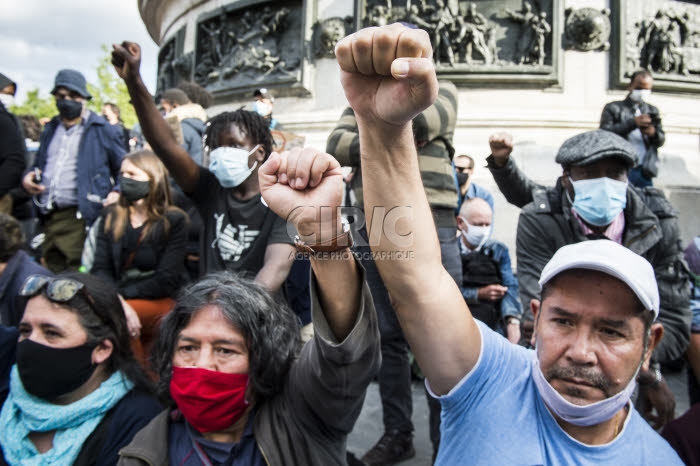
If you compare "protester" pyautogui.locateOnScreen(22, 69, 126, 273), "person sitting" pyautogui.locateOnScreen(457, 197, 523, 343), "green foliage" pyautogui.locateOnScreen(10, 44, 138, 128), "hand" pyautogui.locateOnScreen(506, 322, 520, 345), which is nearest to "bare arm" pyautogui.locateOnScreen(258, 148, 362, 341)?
"person sitting" pyautogui.locateOnScreen(457, 197, 523, 343)

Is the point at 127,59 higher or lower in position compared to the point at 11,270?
higher

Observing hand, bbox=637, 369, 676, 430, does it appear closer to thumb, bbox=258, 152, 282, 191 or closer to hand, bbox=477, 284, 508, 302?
hand, bbox=477, 284, 508, 302

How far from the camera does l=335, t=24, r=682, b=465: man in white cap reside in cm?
143

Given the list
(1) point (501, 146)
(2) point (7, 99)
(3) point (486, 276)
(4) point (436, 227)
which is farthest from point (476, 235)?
(2) point (7, 99)

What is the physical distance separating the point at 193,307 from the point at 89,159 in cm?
337

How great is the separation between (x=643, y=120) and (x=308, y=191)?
4.62 meters

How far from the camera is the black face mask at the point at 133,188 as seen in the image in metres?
3.79

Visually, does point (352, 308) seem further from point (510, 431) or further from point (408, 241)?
point (510, 431)

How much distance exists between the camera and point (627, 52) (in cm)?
Answer: 704

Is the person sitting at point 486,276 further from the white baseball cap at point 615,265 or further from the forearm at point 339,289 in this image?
the forearm at point 339,289

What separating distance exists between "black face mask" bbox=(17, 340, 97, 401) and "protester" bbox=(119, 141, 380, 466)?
430mm

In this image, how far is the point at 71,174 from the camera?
4848mm

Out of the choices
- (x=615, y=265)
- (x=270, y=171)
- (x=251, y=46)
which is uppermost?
(x=251, y=46)

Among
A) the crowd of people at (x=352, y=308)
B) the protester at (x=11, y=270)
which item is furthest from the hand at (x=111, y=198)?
the protester at (x=11, y=270)
